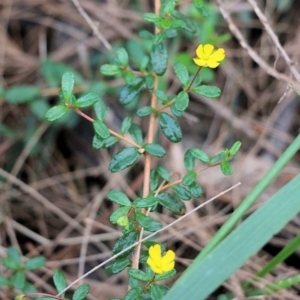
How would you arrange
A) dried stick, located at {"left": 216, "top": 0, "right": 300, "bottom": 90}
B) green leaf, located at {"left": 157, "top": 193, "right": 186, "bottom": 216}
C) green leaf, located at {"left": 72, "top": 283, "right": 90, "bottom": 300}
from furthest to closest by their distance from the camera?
dried stick, located at {"left": 216, "top": 0, "right": 300, "bottom": 90} < green leaf, located at {"left": 157, "top": 193, "right": 186, "bottom": 216} < green leaf, located at {"left": 72, "top": 283, "right": 90, "bottom": 300}

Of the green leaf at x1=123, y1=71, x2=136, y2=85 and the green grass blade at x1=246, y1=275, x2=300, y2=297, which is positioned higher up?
the green leaf at x1=123, y1=71, x2=136, y2=85

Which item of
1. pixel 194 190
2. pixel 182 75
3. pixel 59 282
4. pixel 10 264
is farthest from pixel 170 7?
pixel 10 264

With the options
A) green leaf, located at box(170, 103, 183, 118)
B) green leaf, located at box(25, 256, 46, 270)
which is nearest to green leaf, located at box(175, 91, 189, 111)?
green leaf, located at box(170, 103, 183, 118)

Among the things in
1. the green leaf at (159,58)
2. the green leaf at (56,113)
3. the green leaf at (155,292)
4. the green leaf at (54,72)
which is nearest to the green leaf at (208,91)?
the green leaf at (159,58)

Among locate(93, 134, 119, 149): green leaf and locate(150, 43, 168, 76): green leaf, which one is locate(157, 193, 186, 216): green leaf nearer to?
locate(93, 134, 119, 149): green leaf

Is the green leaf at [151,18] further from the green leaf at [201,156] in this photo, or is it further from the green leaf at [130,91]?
the green leaf at [201,156]

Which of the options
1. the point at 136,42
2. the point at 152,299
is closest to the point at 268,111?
the point at 136,42

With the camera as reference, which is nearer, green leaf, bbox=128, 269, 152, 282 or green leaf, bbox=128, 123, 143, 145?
green leaf, bbox=128, 269, 152, 282

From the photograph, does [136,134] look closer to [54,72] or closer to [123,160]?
[123,160]
